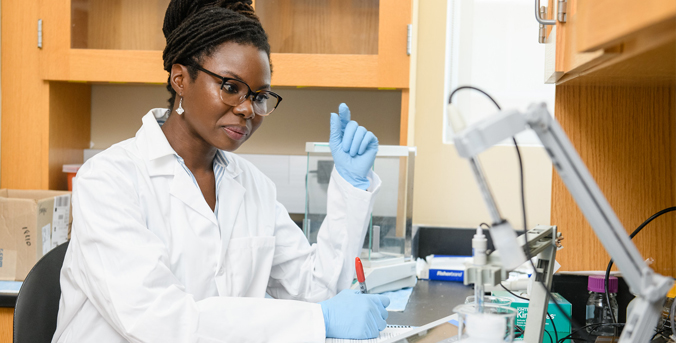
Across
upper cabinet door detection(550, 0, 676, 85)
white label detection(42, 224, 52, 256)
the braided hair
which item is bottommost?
white label detection(42, 224, 52, 256)

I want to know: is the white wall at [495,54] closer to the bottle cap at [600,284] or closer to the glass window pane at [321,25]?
the glass window pane at [321,25]

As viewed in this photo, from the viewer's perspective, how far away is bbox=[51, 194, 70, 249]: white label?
65.0 inches

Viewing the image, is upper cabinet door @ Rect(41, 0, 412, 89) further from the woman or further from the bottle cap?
the bottle cap

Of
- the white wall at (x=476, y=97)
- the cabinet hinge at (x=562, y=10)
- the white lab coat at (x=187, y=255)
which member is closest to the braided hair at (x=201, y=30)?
the white lab coat at (x=187, y=255)

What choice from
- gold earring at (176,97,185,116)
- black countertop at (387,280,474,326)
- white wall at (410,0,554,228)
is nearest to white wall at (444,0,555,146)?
white wall at (410,0,554,228)

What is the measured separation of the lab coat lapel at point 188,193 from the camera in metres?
1.20

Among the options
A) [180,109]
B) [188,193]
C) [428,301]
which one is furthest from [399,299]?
[180,109]

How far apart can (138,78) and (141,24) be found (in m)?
0.22

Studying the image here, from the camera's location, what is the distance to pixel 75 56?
5.95 ft

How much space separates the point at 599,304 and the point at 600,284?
7 cm

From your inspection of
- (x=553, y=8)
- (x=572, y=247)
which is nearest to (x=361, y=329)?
(x=572, y=247)

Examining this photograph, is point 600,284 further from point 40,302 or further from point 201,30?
point 40,302

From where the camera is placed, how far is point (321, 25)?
6.07ft

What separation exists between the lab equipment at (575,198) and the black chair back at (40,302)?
37.7 inches
